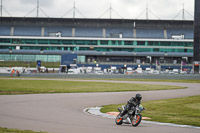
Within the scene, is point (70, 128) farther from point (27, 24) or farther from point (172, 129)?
point (27, 24)

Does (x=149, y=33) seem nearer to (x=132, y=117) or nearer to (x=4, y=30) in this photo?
(x=4, y=30)

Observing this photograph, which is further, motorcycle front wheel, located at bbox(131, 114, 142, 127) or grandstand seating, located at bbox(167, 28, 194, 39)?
grandstand seating, located at bbox(167, 28, 194, 39)

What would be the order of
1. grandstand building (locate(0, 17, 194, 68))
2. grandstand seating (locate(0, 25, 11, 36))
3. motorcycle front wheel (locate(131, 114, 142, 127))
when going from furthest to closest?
grandstand seating (locate(0, 25, 11, 36)), grandstand building (locate(0, 17, 194, 68)), motorcycle front wheel (locate(131, 114, 142, 127))

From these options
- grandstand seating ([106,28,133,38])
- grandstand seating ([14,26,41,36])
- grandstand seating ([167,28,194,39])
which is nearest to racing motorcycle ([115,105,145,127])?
grandstand seating ([106,28,133,38])

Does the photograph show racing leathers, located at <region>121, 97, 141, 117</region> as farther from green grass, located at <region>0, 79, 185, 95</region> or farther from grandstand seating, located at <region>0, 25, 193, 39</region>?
grandstand seating, located at <region>0, 25, 193, 39</region>

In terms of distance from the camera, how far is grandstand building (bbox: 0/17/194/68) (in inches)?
4811

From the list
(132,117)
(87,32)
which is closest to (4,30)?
(87,32)

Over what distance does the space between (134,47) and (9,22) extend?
45447 mm

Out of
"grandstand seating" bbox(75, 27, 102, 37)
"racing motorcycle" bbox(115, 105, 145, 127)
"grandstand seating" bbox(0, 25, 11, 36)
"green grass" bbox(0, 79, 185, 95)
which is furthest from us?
"grandstand seating" bbox(0, 25, 11, 36)

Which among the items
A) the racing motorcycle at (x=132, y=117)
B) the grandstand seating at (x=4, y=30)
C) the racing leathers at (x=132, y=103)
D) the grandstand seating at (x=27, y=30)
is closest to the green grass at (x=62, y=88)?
the racing motorcycle at (x=132, y=117)

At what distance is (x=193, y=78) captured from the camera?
231ft

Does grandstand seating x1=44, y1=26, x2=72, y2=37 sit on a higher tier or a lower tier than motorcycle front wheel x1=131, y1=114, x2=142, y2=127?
higher

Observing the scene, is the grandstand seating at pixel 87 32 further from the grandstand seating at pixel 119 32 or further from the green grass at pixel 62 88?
the green grass at pixel 62 88

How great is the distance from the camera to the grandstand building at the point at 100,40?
122m
